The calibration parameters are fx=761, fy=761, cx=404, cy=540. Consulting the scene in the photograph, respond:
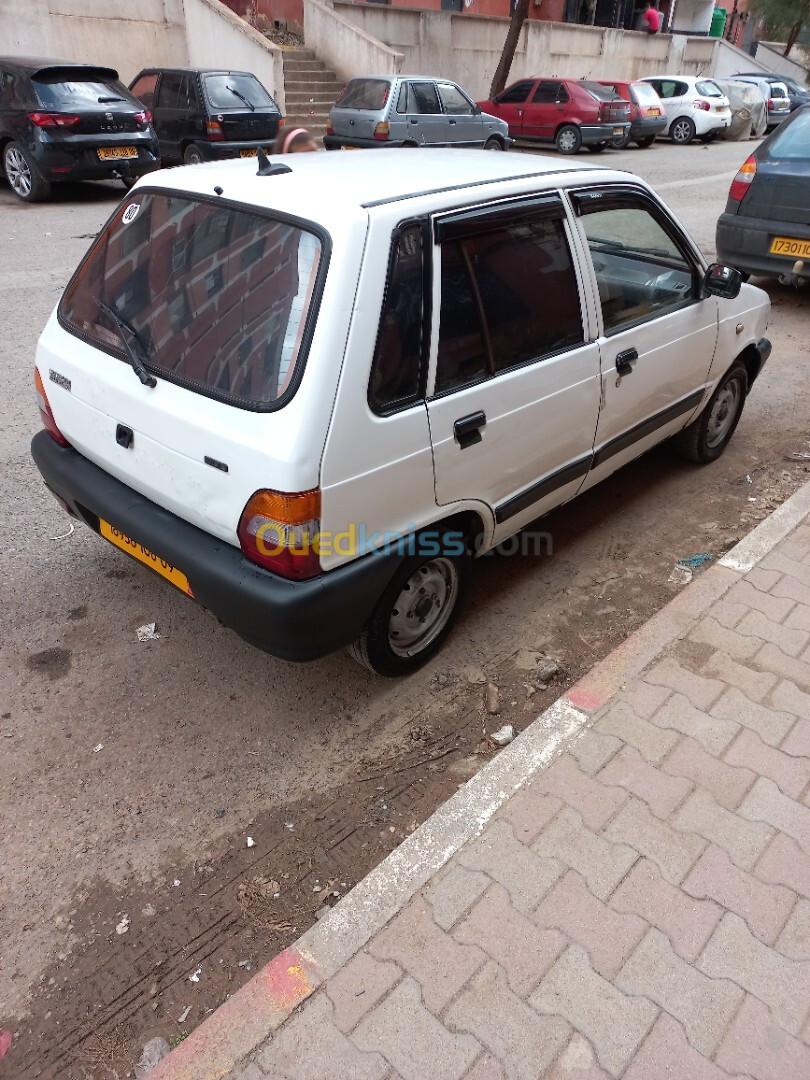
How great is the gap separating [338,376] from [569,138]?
18.5 m

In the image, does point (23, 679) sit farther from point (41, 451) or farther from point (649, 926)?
point (649, 926)

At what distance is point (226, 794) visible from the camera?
267 centimetres

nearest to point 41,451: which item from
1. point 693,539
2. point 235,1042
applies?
point 235,1042

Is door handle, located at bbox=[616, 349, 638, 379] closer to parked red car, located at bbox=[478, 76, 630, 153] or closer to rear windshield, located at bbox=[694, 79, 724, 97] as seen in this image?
parked red car, located at bbox=[478, 76, 630, 153]

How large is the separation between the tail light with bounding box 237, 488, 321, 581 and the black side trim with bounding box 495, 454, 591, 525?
0.99 m

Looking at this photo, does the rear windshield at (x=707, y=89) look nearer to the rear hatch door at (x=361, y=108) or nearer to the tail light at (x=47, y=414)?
the rear hatch door at (x=361, y=108)

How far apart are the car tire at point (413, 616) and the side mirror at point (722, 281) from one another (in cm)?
199

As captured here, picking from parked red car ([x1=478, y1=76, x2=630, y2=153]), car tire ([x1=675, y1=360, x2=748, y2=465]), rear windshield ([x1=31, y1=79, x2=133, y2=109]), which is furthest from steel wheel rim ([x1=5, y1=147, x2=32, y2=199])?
parked red car ([x1=478, y1=76, x2=630, y2=153])

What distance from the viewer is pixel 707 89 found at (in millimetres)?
21156

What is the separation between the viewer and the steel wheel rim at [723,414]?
15.1 ft

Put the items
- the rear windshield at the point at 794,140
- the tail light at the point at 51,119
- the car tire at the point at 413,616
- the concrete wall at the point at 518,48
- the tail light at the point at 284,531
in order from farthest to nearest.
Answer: the concrete wall at the point at 518,48, the tail light at the point at 51,119, the rear windshield at the point at 794,140, the car tire at the point at 413,616, the tail light at the point at 284,531

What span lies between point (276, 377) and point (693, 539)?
9.12 feet

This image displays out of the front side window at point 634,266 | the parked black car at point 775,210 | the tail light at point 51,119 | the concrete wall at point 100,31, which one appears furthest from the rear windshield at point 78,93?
the front side window at point 634,266

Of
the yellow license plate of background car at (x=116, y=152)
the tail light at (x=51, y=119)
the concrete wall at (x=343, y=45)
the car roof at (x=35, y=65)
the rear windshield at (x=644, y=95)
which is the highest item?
the concrete wall at (x=343, y=45)
